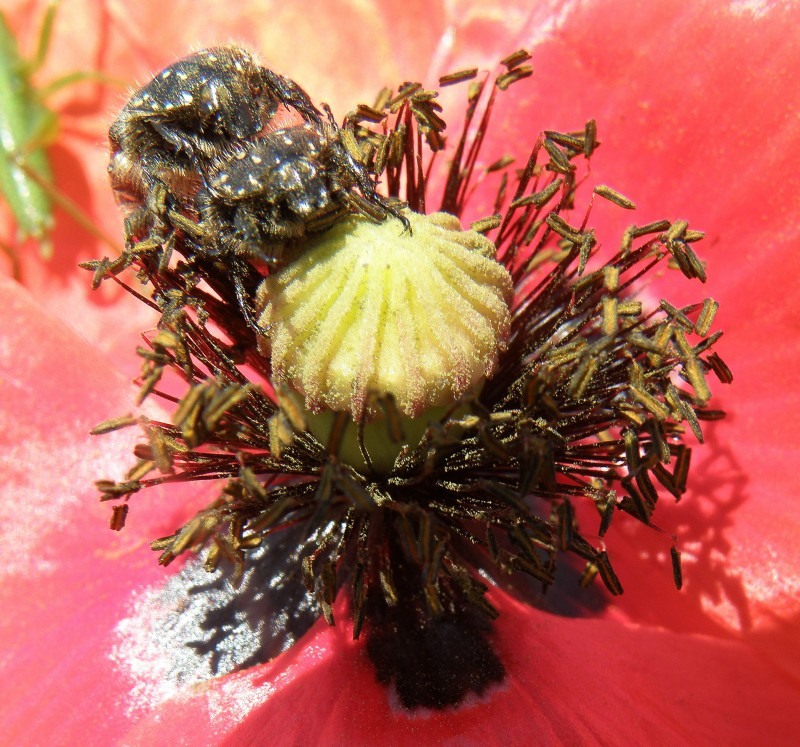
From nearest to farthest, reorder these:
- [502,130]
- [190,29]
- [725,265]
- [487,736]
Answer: [487,736] < [725,265] < [502,130] < [190,29]

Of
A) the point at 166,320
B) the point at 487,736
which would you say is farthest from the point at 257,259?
the point at 487,736

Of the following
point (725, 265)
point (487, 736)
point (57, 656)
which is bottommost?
point (487, 736)

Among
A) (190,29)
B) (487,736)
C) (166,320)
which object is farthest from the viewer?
(190,29)

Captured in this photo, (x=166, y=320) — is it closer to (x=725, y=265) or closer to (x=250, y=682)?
(x=250, y=682)

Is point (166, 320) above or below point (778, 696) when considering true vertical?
above

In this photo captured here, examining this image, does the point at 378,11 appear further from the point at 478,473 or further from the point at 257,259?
the point at 478,473

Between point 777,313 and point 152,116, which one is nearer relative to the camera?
point 152,116
